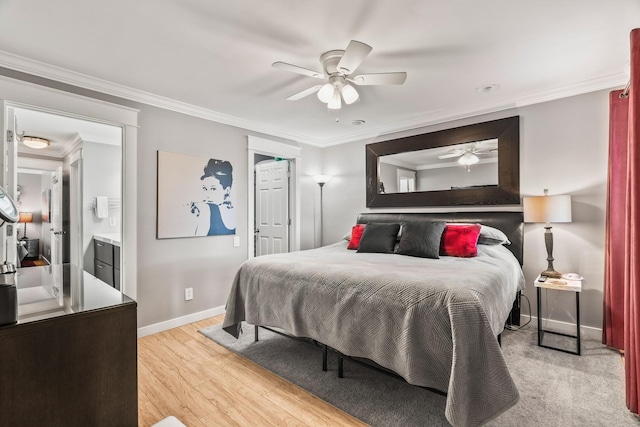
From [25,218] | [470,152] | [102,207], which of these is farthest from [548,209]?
[25,218]

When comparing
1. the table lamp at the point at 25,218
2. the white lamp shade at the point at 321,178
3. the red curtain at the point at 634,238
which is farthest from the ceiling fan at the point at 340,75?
the table lamp at the point at 25,218

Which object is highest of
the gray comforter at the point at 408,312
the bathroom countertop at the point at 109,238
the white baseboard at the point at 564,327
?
the bathroom countertop at the point at 109,238

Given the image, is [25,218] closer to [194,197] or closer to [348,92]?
[194,197]

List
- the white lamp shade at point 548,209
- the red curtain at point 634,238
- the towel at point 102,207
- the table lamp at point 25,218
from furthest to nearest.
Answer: the table lamp at point 25,218 → the towel at point 102,207 → the white lamp shade at point 548,209 → the red curtain at point 634,238

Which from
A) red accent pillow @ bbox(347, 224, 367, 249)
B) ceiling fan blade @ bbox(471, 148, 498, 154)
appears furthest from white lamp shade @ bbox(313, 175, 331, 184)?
ceiling fan blade @ bbox(471, 148, 498, 154)

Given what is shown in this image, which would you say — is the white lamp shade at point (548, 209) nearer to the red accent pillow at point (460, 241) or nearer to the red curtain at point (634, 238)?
the red accent pillow at point (460, 241)

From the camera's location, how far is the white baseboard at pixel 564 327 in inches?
115

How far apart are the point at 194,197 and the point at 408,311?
8.99 ft

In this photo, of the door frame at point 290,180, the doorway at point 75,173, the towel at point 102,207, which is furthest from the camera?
the towel at point 102,207

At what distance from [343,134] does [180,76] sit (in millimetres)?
2527

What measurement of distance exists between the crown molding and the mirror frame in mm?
156

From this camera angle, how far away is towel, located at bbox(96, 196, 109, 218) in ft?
15.0

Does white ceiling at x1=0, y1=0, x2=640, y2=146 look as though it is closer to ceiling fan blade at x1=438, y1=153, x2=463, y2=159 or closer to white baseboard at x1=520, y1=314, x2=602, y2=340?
ceiling fan blade at x1=438, y1=153, x2=463, y2=159

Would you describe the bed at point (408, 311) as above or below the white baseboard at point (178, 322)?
above
